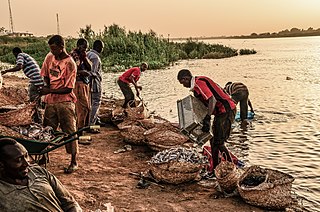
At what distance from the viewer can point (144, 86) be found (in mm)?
18438

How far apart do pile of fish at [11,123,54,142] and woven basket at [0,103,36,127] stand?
7 centimetres

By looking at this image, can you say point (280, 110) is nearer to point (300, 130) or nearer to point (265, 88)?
point (300, 130)

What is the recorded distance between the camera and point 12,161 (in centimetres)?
232

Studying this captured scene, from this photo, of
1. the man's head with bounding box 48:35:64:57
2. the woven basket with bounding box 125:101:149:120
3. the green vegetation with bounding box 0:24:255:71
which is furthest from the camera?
the green vegetation with bounding box 0:24:255:71

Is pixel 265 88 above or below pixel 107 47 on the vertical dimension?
below

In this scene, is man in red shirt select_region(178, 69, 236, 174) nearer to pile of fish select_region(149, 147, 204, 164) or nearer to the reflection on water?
pile of fish select_region(149, 147, 204, 164)

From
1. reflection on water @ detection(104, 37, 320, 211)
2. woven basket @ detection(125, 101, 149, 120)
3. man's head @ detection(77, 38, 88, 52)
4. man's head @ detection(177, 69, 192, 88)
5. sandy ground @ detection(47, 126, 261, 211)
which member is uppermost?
man's head @ detection(77, 38, 88, 52)

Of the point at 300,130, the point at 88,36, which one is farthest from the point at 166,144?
the point at 88,36

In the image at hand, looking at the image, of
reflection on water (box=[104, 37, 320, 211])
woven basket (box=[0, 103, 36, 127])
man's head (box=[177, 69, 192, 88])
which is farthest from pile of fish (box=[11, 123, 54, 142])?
reflection on water (box=[104, 37, 320, 211])

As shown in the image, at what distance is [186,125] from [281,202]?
5.36 feet

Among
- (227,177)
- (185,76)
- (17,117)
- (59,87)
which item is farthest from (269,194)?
(17,117)

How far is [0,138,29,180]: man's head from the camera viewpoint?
91.1 inches

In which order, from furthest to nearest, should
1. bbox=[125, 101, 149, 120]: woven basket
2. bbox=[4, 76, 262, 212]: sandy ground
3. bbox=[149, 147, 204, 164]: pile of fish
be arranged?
bbox=[125, 101, 149, 120]: woven basket < bbox=[149, 147, 204, 164]: pile of fish < bbox=[4, 76, 262, 212]: sandy ground

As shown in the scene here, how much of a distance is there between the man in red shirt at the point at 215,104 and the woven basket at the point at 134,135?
1.86 m
